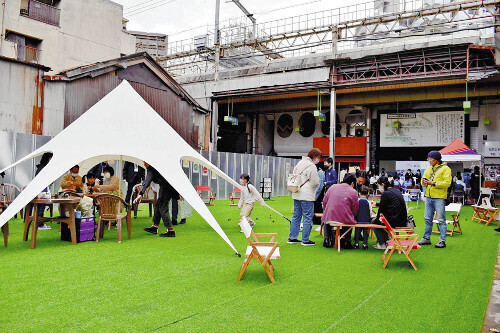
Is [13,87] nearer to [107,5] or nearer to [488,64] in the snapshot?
[107,5]

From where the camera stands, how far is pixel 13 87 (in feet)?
44.3

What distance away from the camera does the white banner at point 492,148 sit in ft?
65.2

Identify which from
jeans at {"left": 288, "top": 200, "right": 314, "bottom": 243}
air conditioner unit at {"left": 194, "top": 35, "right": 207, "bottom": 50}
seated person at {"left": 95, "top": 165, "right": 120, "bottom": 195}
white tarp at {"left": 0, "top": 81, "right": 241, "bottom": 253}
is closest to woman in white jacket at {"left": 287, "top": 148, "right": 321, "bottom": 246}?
jeans at {"left": 288, "top": 200, "right": 314, "bottom": 243}

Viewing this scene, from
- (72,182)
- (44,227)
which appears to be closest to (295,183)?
(72,182)

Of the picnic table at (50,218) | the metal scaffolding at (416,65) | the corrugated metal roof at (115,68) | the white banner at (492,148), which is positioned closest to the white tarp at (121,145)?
the picnic table at (50,218)

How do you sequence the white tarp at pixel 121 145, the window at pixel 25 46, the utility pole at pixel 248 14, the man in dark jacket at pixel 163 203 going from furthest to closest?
1. the utility pole at pixel 248 14
2. the window at pixel 25 46
3. the man in dark jacket at pixel 163 203
4. the white tarp at pixel 121 145

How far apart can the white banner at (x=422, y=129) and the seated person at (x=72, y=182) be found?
18.9 m

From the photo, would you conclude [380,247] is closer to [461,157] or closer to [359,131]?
[461,157]

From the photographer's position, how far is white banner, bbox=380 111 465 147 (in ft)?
70.1

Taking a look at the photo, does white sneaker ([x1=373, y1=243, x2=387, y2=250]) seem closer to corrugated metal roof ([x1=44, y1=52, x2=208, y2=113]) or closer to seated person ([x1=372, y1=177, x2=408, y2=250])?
seated person ([x1=372, y1=177, x2=408, y2=250])

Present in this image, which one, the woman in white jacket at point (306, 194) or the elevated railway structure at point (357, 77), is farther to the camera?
the elevated railway structure at point (357, 77)

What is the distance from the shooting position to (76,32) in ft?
72.4

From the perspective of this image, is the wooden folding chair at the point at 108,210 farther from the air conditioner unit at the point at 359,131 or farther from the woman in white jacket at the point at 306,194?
the air conditioner unit at the point at 359,131

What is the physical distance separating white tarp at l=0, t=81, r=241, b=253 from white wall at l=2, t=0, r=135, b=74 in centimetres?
1559
